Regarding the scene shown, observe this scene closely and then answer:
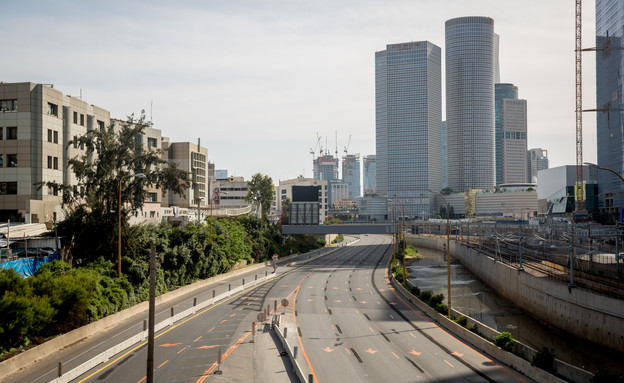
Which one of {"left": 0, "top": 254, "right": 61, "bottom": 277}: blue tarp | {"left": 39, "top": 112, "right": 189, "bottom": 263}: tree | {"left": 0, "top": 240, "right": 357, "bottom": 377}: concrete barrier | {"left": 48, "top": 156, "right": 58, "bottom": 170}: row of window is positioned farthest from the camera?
{"left": 48, "top": 156, "right": 58, "bottom": 170}: row of window

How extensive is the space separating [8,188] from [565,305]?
73.0 metres

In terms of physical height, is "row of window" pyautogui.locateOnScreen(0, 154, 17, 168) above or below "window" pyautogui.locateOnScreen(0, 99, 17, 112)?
below

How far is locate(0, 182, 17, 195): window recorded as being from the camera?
235ft

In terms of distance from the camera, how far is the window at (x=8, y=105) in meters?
71.8

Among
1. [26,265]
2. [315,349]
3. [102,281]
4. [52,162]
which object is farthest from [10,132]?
[315,349]

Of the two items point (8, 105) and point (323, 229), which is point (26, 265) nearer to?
point (8, 105)

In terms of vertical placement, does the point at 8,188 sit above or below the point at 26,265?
above

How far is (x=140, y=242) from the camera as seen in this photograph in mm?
56250

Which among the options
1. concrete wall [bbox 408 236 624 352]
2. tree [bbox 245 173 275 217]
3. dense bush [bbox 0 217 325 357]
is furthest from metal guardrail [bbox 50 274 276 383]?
tree [bbox 245 173 275 217]

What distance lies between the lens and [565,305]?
1989 inches

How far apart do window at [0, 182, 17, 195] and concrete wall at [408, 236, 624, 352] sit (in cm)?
7052

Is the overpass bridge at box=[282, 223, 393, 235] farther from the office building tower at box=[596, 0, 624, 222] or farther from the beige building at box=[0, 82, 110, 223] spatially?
the office building tower at box=[596, 0, 624, 222]

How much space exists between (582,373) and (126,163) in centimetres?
4694

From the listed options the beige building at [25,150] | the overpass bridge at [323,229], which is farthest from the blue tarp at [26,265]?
the overpass bridge at [323,229]
